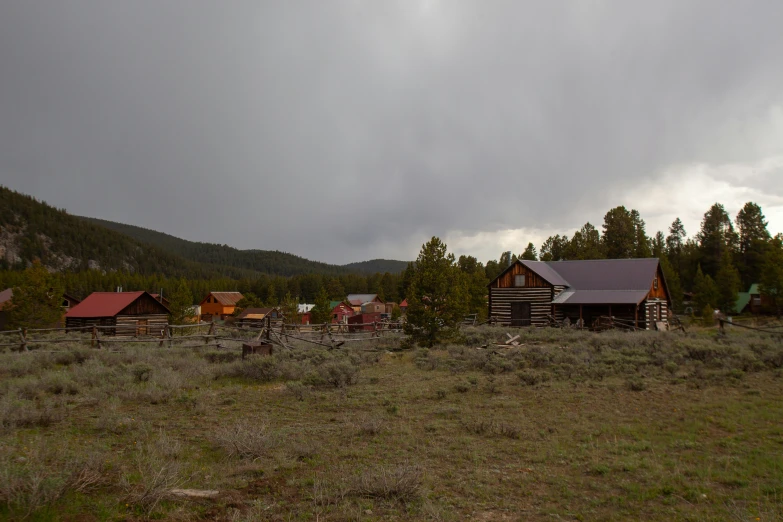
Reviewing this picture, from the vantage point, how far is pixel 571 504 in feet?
17.7

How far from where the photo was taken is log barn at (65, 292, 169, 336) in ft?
121

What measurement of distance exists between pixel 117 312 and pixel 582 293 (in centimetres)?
3645

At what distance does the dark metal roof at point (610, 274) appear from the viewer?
31.8 metres

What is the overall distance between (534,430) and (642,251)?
200ft

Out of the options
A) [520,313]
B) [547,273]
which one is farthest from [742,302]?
[520,313]

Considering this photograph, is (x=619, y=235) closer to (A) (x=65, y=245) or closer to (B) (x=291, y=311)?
(B) (x=291, y=311)

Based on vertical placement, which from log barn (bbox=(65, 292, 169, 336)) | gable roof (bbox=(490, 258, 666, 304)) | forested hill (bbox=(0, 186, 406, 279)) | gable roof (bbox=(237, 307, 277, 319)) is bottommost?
A: gable roof (bbox=(237, 307, 277, 319))

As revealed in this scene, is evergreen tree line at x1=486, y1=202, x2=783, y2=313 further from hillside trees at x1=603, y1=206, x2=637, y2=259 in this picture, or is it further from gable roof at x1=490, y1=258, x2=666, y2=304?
gable roof at x1=490, y1=258, x2=666, y2=304

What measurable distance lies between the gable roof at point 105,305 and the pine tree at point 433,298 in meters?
27.0

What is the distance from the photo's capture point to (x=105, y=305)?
38031mm

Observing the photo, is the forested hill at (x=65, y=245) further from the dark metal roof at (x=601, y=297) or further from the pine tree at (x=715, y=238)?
the pine tree at (x=715, y=238)

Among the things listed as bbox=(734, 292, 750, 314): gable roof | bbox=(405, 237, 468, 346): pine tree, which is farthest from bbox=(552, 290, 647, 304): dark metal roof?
bbox=(734, 292, 750, 314): gable roof

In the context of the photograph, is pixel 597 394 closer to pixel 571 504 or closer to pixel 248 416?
pixel 571 504

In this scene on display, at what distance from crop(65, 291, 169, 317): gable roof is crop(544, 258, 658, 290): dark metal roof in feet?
117
